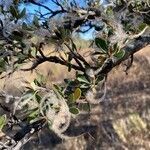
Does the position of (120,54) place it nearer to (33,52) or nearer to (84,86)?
(84,86)

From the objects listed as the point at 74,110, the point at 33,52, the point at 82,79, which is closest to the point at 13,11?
the point at 33,52

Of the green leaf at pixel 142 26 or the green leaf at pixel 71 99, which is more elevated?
the green leaf at pixel 142 26

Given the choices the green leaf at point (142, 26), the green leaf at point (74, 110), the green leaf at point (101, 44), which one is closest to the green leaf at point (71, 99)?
the green leaf at point (74, 110)

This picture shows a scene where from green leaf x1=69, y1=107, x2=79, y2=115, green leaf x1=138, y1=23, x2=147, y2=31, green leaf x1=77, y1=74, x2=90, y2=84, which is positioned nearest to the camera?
green leaf x1=69, y1=107, x2=79, y2=115

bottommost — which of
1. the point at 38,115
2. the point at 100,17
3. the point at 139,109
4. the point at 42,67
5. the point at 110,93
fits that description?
the point at 42,67

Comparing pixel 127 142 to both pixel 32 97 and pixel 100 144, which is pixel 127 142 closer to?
pixel 100 144

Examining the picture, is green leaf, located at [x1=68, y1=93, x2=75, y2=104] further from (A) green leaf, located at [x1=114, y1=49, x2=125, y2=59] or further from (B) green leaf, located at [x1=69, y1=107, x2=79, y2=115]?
(A) green leaf, located at [x1=114, y1=49, x2=125, y2=59]

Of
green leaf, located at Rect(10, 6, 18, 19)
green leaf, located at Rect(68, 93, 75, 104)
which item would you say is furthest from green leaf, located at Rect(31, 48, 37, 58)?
green leaf, located at Rect(68, 93, 75, 104)

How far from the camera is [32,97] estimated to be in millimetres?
1606

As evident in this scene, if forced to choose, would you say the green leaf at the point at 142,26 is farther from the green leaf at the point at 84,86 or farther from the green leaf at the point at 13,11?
the green leaf at the point at 13,11

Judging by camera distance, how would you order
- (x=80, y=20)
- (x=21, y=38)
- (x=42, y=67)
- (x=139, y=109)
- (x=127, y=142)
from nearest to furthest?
(x=21, y=38), (x=80, y=20), (x=127, y=142), (x=139, y=109), (x=42, y=67)

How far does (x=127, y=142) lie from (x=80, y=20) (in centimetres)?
370

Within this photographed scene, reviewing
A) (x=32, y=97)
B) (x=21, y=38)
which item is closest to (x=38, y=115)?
(x=32, y=97)

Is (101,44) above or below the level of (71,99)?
above
